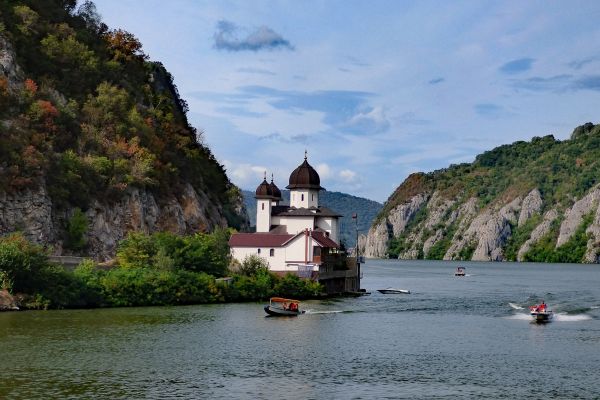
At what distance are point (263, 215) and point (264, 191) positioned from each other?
367 centimetres

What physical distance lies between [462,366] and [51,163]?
73.0 m

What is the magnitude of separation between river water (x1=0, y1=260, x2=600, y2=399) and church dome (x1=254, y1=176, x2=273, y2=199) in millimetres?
30777

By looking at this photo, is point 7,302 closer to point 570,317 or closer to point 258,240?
point 258,240

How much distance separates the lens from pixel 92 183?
12038 centimetres

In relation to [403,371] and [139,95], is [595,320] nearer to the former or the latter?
[403,371]

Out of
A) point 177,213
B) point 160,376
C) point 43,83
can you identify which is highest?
point 43,83

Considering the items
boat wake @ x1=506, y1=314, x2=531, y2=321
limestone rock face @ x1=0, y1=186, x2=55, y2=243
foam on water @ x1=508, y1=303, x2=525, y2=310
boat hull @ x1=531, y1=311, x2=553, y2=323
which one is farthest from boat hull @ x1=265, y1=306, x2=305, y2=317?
limestone rock face @ x1=0, y1=186, x2=55, y2=243

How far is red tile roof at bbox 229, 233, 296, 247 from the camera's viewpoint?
11400 cm

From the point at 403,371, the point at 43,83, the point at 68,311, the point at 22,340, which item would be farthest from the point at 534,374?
the point at 43,83

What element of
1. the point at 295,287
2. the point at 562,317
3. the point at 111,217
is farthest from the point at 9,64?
the point at 562,317

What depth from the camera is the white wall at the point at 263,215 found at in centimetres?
12644

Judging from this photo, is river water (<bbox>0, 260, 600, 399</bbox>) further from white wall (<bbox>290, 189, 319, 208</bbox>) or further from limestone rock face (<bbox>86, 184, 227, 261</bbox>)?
white wall (<bbox>290, 189, 319, 208</bbox>)

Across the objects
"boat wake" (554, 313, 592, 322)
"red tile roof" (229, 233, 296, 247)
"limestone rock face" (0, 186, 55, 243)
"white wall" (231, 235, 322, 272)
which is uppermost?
"limestone rock face" (0, 186, 55, 243)

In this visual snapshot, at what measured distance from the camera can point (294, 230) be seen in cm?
12594
